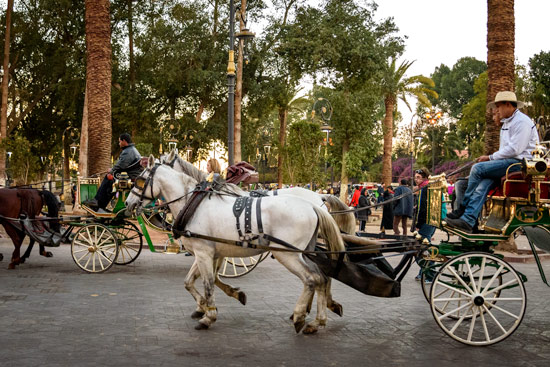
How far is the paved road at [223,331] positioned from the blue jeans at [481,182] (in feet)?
4.47

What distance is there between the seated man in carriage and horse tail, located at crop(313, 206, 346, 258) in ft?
14.6

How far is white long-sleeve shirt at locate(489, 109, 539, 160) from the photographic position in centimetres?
560

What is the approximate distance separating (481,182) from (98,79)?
11.8 meters

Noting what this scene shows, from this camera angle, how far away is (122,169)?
9.44 m

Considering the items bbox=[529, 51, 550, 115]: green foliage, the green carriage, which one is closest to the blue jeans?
the green carriage

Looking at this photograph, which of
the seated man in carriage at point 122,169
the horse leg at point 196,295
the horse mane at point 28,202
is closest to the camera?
the horse leg at point 196,295

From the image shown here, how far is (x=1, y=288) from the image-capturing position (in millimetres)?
8055

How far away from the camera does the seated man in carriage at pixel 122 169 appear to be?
941 centimetres

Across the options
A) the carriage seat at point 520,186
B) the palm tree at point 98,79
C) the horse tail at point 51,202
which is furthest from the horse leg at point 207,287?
the palm tree at point 98,79

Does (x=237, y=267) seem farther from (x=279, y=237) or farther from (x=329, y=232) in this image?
(x=329, y=232)

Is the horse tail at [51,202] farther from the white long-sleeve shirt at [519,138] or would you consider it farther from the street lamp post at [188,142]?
the street lamp post at [188,142]

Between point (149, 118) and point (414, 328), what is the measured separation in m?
27.2

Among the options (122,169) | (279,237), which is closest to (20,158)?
(122,169)

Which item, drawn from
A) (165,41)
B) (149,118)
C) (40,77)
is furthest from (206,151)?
(40,77)
